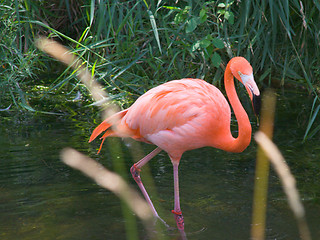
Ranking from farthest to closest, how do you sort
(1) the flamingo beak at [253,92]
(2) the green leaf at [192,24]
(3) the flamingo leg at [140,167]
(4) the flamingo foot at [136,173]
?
(2) the green leaf at [192,24]
(4) the flamingo foot at [136,173]
(3) the flamingo leg at [140,167]
(1) the flamingo beak at [253,92]

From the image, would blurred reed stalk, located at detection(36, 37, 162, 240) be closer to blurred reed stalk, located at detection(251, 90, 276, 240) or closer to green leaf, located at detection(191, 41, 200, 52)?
blurred reed stalk, located at detection(251, 90, 276, 240)

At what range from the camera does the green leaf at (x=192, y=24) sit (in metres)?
4.23

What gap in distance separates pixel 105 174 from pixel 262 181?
102cm

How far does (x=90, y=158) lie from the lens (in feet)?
12.7

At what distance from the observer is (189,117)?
116 inches

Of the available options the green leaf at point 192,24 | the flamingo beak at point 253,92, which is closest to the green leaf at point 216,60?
the green leaf at point 192,24

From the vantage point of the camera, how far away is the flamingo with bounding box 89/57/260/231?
2906 mm

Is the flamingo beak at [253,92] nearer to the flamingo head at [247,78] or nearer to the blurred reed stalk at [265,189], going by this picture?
the flamingo head at [247,78]

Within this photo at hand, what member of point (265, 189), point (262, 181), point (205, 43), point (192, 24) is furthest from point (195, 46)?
point (265, 189)

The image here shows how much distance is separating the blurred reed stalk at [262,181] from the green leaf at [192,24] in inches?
40.0

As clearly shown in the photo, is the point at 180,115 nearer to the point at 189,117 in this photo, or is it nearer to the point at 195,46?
the point at 189,117

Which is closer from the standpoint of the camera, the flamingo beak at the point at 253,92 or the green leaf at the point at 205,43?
the flamingo beak at the point at 253,92

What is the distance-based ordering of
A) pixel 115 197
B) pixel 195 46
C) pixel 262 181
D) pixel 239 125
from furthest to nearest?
pixel 195 46, pixel 262 181, pixel 115 197, pixel 239 125

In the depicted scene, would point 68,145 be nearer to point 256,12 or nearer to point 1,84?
point 1,84
